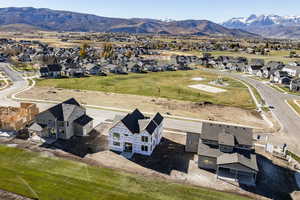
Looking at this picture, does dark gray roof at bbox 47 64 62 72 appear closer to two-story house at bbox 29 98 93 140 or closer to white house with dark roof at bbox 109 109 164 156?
two-story house at bbox 29 98 93 140

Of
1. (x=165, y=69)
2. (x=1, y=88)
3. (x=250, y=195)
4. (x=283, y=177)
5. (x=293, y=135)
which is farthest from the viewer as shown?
(x=165, y=69)

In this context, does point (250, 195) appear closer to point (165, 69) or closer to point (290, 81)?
point (290, 81)

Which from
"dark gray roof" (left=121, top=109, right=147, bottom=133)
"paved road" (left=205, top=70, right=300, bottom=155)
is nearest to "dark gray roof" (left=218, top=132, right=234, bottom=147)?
"dark gray roof" (left=121, top=109, right=147, bottom=133)

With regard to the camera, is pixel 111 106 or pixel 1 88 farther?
pixel 1 88

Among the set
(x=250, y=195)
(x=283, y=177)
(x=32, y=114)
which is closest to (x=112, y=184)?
(x=250, y=195)

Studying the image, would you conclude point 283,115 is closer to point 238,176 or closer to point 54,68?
point 238,176

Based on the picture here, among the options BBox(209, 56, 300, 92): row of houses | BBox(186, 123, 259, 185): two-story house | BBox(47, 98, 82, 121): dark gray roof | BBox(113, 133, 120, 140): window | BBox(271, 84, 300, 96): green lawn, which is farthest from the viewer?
BBox(209, 56, 300, 92): row of houses

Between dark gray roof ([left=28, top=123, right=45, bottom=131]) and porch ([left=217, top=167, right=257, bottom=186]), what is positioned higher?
dark gray roof ([left=28, top=123, right=45, bottom=131])
